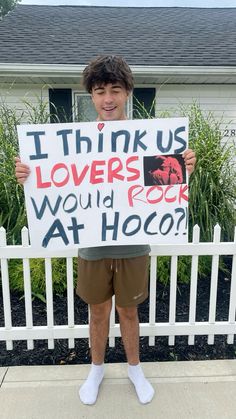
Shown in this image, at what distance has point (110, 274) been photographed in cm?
192

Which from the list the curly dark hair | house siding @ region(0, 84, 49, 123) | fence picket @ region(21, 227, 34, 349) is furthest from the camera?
house siding @ region(0, 84, 49, 123)

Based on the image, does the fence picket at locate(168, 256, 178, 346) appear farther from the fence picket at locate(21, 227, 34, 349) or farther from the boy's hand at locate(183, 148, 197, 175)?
the fence picket at locate(21, 227, 34, 349)

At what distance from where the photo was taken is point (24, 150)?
1.85 metres

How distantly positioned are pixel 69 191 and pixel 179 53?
5927 mm

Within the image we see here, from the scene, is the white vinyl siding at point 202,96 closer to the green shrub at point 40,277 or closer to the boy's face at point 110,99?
the green shrub at point 40,277

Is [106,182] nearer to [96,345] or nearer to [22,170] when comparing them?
[22,170]

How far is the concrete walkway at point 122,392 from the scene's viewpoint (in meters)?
1.91

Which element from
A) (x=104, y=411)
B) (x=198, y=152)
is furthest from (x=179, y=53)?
(x=104, y=411)

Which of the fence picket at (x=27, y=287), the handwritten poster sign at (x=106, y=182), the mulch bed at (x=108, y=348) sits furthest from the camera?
the mulch bed at (x=108, y=348)

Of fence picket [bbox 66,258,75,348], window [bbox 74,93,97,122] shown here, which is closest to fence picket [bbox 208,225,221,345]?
fence picket [bbox 66,258,75,348]

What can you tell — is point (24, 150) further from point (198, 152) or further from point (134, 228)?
point (198, 152)

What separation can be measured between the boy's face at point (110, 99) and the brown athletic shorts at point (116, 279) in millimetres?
740

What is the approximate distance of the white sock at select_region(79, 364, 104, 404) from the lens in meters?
1.99

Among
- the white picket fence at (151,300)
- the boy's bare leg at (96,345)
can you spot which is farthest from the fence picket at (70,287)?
the boy's bare leg at (96,345)
